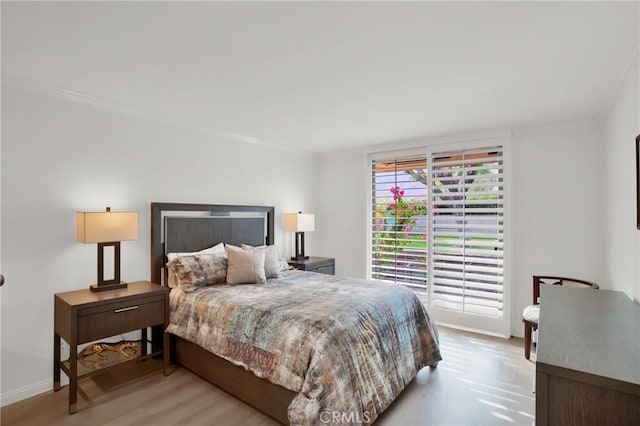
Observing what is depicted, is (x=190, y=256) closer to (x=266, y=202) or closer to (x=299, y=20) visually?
(x=266, y=202)

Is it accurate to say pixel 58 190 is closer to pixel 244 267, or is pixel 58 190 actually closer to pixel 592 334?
pixel 244 267

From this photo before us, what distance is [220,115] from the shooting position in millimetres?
3344

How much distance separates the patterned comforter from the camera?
192 centimetres

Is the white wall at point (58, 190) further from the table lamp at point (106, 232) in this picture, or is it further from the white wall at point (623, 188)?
the white wall at point (623, 188)

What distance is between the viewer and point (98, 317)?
2449 millimetres

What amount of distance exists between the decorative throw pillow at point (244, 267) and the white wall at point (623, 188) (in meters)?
2.87

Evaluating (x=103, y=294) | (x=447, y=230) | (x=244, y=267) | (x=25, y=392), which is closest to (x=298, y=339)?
(x=244, y=267)

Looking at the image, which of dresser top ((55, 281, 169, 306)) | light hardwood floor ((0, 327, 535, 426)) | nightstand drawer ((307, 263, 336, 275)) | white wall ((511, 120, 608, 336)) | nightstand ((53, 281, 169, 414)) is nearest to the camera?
light hardwood floor ((0, 327, 535, 426))

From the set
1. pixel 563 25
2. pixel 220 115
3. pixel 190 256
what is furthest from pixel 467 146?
pixel 190 256

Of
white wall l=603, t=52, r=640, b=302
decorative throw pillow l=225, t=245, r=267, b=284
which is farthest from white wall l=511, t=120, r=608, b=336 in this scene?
→ decorative throw pillow l=225, t=245, r=267, b=284

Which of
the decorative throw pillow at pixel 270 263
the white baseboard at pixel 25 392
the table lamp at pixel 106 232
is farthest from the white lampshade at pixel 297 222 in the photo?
the white baseboard at pixel 25 392

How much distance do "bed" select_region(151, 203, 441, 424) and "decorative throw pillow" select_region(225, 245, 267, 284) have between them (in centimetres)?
10

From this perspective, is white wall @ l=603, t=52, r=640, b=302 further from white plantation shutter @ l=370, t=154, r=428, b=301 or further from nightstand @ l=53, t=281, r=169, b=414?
nightstand @ l=53, t=281, r=169, b=414

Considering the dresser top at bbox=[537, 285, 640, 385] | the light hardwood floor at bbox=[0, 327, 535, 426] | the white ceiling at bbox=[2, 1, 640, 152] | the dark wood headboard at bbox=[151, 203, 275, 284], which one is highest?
the white ceiling at bbox=[2, 1, 640, 152]
